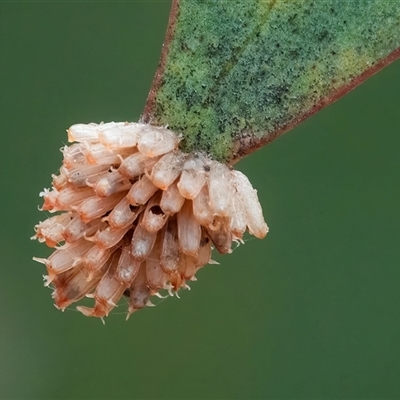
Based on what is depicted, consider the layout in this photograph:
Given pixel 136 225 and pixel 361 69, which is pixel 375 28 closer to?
pixel 361 69

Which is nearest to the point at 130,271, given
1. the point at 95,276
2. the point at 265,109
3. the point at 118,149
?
the point at 95,276

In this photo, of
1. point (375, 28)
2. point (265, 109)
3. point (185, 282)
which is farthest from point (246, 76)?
point (185, 282)

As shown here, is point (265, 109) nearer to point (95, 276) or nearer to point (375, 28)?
point (375, 28)

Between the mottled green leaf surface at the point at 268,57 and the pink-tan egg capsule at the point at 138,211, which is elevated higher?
the mottled green leaf surface at the point at 268,57

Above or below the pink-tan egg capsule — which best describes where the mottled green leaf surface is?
above

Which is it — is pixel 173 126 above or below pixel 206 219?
above

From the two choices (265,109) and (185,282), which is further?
(185,282)
